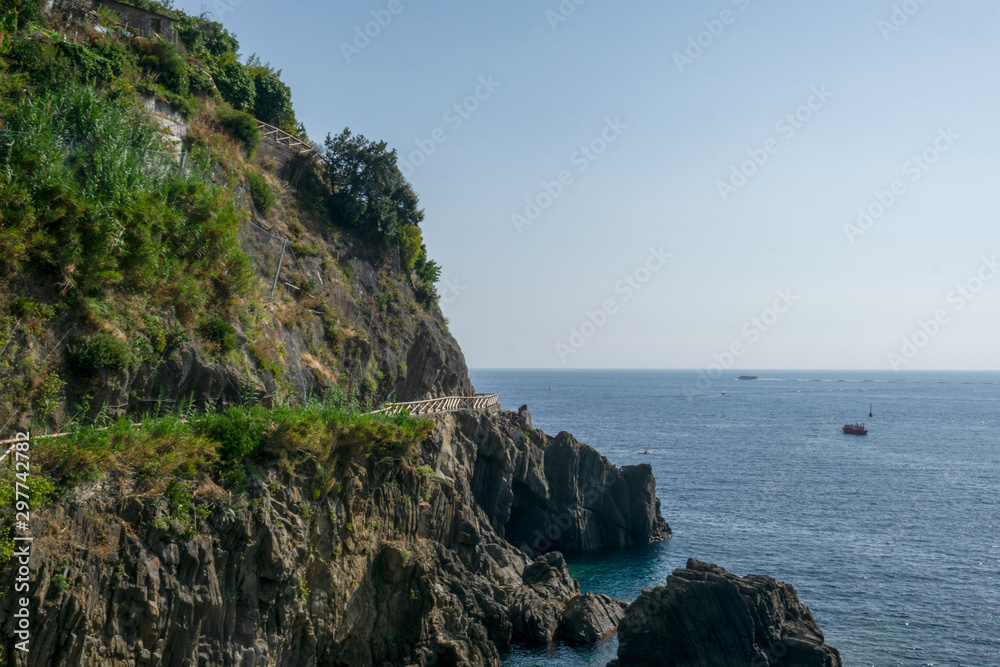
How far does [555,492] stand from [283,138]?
3032cm

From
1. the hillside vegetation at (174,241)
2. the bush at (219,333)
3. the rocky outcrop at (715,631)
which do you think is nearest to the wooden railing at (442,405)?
the hillside vegetation at (174,241)

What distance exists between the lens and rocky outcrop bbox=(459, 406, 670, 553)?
39.0 meters

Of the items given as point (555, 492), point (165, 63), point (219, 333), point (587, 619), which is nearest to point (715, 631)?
point (587, 619)

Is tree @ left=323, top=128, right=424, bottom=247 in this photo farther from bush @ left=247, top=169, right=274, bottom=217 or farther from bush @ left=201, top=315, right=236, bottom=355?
bush @ left=201, top=315, right=236, bottom=355

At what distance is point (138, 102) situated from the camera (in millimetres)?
23984

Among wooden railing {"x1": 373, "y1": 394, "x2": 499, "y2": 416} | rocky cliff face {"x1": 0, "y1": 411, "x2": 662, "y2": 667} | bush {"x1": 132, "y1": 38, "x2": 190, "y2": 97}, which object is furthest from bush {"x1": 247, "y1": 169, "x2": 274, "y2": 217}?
rocky cliff face {"x1": 0, "y1": 411, "x2": 662, "y2": 667}

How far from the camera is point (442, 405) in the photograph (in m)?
33.7

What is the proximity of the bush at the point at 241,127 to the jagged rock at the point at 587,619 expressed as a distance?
26.9 m

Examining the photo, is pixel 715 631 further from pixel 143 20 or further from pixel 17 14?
pixel 143 20

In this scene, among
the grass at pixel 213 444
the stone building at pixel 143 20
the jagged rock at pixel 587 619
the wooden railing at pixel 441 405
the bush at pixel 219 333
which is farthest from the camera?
the jagged rock at pixel 587 619

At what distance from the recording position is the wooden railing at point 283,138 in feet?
109

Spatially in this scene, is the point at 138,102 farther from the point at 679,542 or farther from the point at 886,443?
the point at 886,443

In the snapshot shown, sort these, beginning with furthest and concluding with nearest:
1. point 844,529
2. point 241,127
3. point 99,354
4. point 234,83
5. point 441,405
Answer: point 844,529 → point 441,405 → point 234,83 → point 241,127 → point 99,354

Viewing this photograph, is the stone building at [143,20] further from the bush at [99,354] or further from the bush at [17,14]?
the bush at [99,354]
